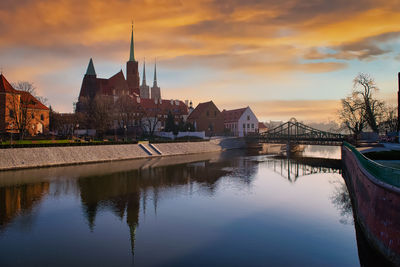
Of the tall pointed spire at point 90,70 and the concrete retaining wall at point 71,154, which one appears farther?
the tall pointed spire at point 90,70

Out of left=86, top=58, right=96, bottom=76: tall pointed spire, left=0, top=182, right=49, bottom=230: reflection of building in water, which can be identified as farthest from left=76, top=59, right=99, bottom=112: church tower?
left=0, top=182, right=49, bottom=230: reflection of building in water

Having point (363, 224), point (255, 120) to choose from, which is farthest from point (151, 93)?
point (363, 224)

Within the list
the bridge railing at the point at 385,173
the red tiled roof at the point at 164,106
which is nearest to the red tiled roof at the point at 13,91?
the red tiled roof at the point at 164,106

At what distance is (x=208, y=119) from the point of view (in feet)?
266

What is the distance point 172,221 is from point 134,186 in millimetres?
10327

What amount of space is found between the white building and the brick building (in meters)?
3.94

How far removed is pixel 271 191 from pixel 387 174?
1372cm

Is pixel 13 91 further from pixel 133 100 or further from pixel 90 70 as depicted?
pixel 90 70

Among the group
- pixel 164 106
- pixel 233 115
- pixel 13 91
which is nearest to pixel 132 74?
pixel 164 106

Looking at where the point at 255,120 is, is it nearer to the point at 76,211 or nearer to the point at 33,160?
the point at 33,160

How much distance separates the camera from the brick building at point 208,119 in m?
80.4

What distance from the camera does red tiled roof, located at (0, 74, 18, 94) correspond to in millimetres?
49091

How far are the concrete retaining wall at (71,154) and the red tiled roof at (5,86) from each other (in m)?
19.5

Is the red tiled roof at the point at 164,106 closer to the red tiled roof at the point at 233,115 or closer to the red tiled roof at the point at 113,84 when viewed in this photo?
the red tiled roof at the point at 113,84
